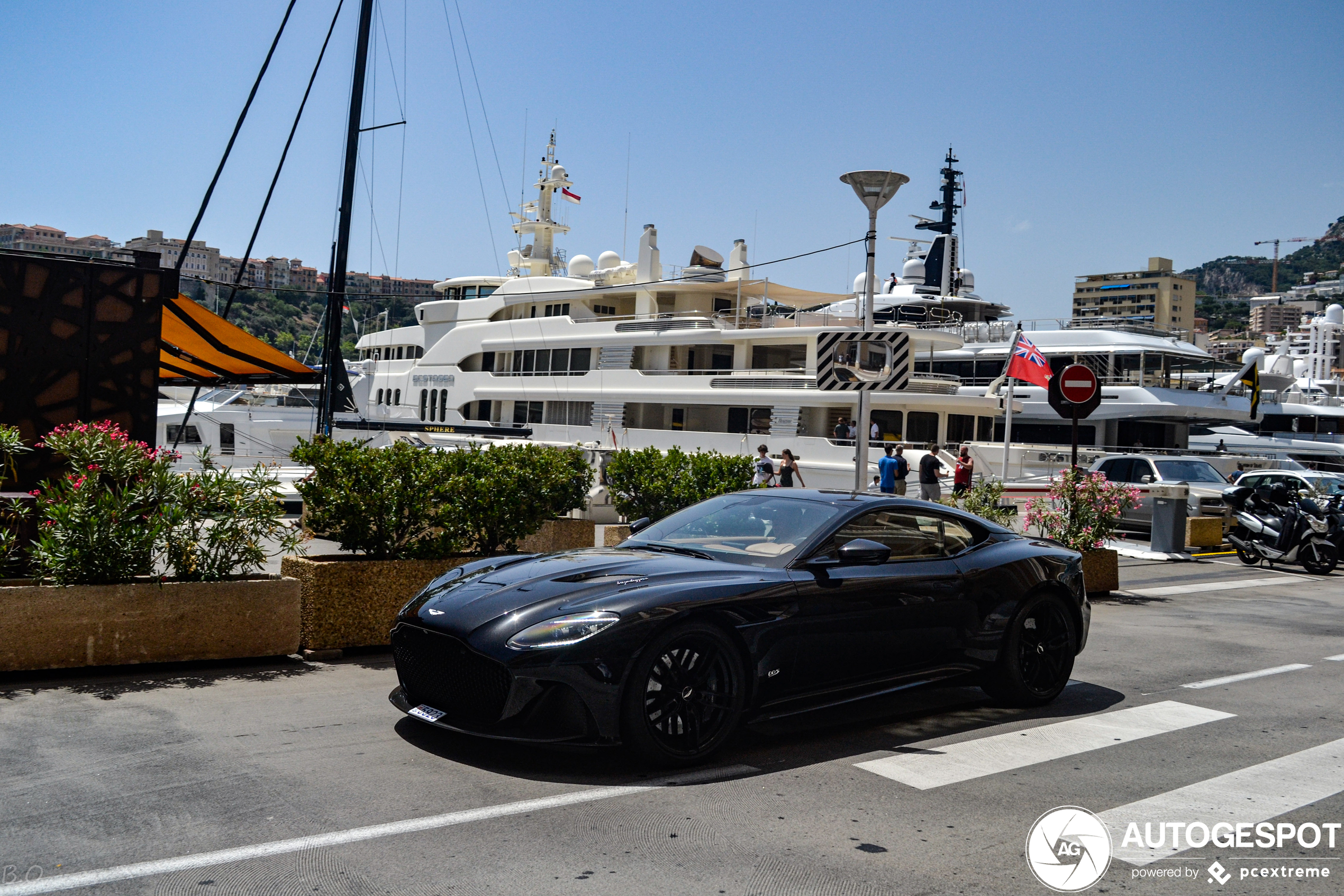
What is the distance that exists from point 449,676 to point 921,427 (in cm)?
2578

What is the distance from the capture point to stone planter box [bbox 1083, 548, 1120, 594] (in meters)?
12.5

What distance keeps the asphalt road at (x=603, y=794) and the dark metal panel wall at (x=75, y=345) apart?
2861mm

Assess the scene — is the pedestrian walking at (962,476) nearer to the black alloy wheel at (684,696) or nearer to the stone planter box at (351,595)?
the stone planter box at (351,595)

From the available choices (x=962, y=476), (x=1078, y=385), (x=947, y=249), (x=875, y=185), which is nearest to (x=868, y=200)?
(x=875, y=185)

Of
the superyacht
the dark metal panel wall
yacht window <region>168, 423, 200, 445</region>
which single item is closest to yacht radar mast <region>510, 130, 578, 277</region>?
the superyacht

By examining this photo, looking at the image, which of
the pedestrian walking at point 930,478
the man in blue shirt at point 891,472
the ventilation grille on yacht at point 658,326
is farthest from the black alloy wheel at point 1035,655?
the ventilation grille on yacht at point 658,326

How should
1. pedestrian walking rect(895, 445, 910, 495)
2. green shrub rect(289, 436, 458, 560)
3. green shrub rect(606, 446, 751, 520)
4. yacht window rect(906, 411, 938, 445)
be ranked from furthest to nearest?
yacht window rect(906, 411, 938, 445) → pedestrian walking rect(895, 445, 910, 495) → green shrub rect(606, 446, 751, 520) → green shrub rect(289, 436, 458, 560)

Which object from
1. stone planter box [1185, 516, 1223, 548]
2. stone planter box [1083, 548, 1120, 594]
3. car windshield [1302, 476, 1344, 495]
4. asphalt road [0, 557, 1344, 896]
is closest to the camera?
asphalt road [0, 557, 1344, 896]

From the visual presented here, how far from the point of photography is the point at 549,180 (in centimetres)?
4084

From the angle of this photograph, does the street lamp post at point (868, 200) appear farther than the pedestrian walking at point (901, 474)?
No

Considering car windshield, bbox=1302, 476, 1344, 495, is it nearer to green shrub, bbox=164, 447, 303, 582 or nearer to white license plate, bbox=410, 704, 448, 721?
green shrub, bbox=164, 447, 303, 582

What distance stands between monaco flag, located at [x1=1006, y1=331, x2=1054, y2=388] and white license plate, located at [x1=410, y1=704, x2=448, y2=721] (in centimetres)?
2099

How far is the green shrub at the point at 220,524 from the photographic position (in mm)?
6789

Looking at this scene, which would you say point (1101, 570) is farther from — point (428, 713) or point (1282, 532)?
point (428, 713)
